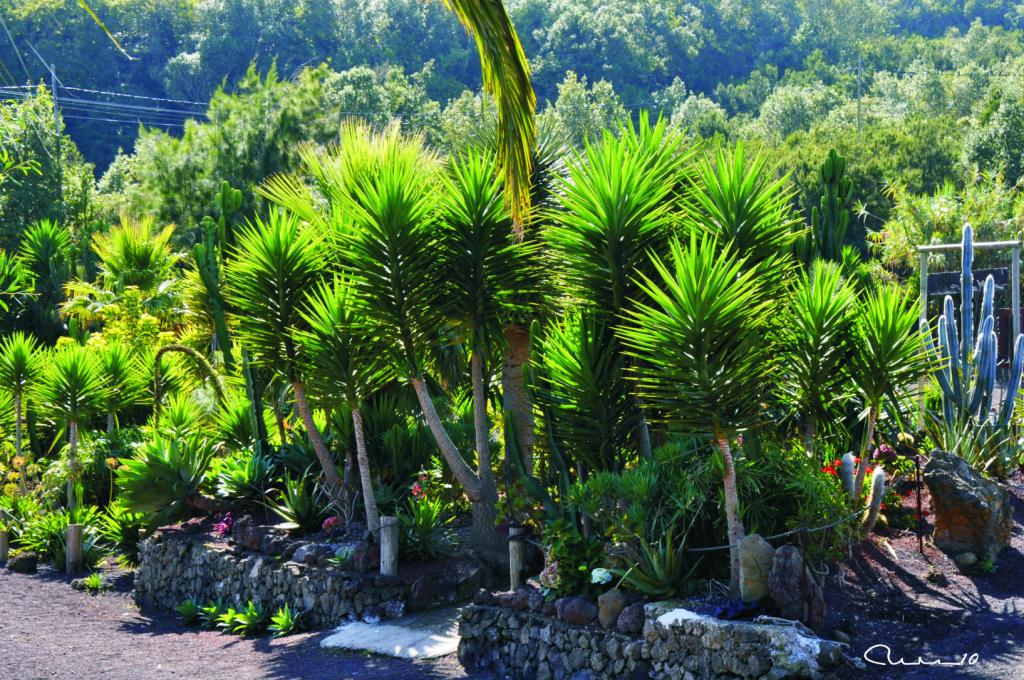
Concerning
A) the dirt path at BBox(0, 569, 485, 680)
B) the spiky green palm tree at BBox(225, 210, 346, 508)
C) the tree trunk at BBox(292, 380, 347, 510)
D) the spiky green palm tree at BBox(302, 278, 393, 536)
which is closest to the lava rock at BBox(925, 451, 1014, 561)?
the dirt path at BBox(0, 569, 485, 680)

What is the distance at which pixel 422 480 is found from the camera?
1152cm

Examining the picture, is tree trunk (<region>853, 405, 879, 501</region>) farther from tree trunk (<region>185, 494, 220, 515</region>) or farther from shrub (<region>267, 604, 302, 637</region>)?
tree trunk (<region>185, 494, 220, 515</region>)

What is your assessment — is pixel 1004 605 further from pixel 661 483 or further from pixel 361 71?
pixel 361 71

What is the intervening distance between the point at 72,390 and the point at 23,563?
254 centimetres

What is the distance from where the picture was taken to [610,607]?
757 cm

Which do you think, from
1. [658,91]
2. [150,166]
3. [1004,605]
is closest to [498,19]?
[1004,605]

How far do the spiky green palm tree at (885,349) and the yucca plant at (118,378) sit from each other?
11.8 metres

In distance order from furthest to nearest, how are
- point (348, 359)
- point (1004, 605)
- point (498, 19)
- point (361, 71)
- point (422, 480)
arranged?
point (361, 71) < point (422, 480) < point (348, 359) < point (1004, 605) < point (498, 19)

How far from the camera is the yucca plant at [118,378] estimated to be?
53.6 ft

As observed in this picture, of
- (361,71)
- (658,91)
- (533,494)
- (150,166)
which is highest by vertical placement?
(658,91)

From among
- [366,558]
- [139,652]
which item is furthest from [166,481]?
[366,558]

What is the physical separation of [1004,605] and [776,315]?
2720 millimetres

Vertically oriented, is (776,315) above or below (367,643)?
above

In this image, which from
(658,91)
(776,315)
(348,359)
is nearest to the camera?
(776,315)
